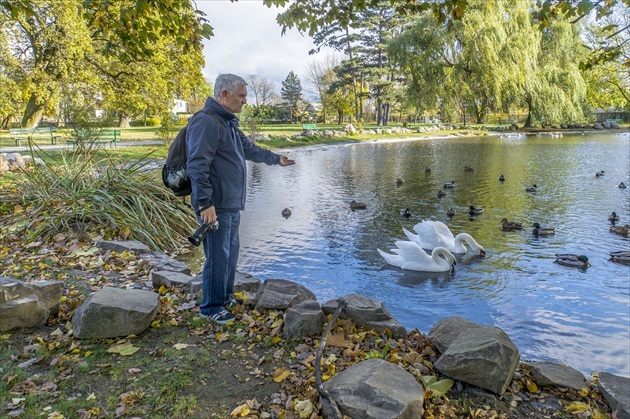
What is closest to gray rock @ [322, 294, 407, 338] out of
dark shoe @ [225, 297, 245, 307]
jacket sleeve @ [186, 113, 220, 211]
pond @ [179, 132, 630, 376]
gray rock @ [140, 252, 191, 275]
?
dark shoe @ [225, 297, 245, 307]

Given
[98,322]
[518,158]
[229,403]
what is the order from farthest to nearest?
[518,158], [98,322], [229,403]

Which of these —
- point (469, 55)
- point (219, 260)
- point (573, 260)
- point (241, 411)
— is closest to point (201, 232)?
point (219, 260)

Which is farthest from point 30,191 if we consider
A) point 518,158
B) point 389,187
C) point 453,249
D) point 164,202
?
point 518,158

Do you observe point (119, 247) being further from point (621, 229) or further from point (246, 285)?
point (621, 229)

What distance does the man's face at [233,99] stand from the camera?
3.41 m

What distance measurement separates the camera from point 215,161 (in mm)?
3373

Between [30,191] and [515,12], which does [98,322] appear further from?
[515,12]

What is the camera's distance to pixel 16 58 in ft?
54.0

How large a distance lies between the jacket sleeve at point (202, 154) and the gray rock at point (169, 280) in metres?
1.62

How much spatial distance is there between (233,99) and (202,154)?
54 centimetres

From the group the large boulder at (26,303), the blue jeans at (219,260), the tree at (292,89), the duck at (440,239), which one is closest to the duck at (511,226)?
the duck at (440,239)

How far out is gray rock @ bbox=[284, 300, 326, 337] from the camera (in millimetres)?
3525

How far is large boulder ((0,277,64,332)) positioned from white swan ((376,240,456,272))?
4.80m

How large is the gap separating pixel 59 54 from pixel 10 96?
7.45 ft
